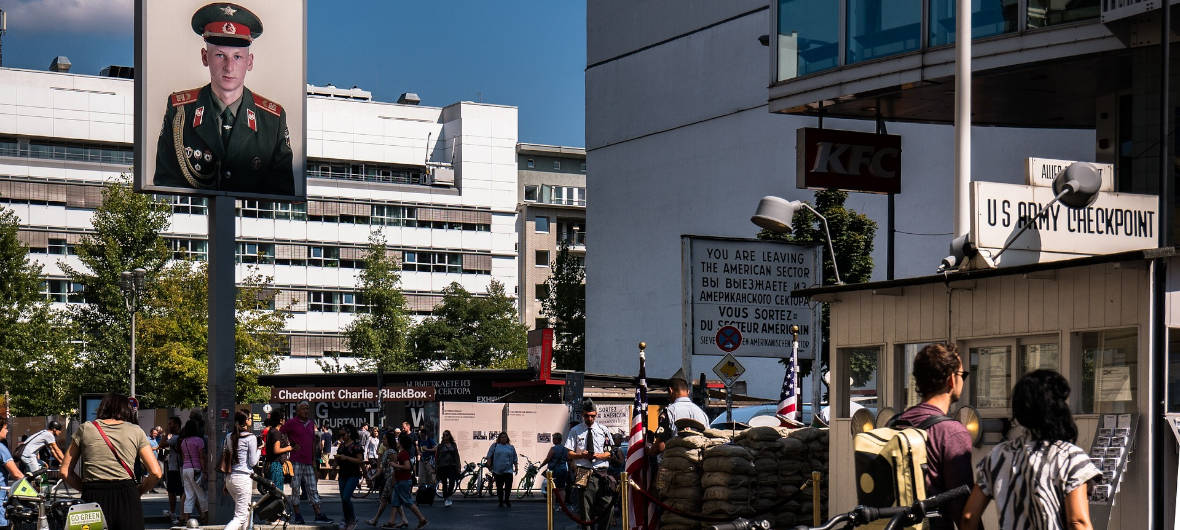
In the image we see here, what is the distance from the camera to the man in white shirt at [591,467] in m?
18.3

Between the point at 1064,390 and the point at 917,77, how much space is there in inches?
592

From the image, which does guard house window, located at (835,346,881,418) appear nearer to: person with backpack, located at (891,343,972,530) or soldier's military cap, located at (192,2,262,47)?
person with backpack, located at (891,343,972,530)

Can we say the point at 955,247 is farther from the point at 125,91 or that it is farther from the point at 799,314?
the point at 125,91

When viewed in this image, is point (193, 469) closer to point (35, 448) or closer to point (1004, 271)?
point (35, 448)

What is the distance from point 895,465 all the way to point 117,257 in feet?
169

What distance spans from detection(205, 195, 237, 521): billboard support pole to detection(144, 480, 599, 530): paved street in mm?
1555

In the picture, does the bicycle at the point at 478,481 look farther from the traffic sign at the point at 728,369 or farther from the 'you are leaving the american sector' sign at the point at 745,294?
the 'you are leaving the american sector' sign at the point at 745,294

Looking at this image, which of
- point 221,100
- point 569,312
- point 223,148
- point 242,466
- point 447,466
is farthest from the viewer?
point 569,312

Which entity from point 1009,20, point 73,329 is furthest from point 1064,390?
point 73,329

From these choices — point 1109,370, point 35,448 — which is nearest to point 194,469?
point 35,448

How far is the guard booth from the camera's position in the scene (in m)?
10.8

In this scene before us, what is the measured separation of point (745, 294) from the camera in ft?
61.7

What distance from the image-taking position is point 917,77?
20328 mm

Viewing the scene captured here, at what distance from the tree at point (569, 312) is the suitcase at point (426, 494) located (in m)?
44.3
